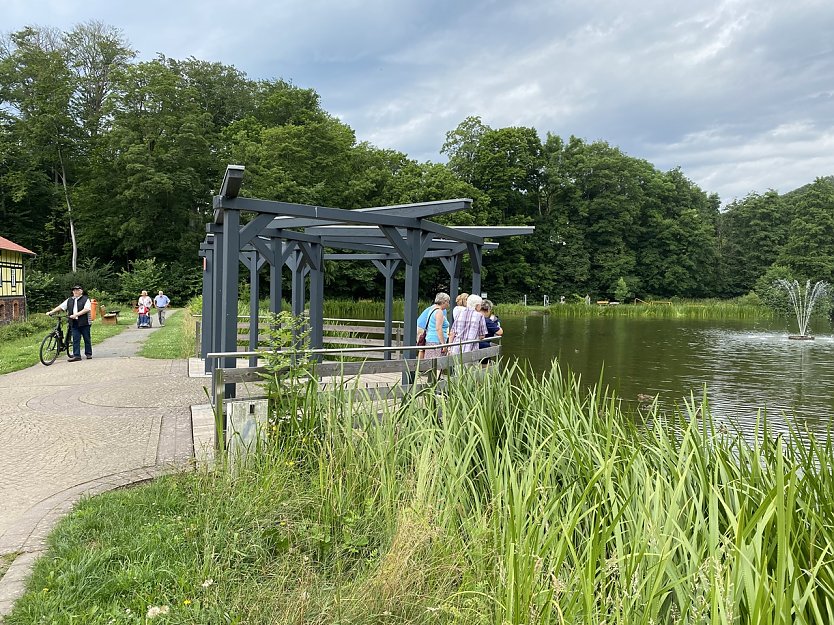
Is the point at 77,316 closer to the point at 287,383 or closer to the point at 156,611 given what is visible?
the point at 287,383

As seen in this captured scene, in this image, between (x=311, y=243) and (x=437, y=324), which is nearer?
(x=437, y=324)

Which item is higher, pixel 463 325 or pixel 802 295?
pixel 802 295

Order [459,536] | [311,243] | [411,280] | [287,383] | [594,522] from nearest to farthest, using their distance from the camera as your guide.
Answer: [594,522], [459,536], [287,383], [411,280], [311,243]

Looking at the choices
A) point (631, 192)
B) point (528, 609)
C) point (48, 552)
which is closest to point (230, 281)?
point (48, 552)

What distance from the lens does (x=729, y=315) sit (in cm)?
4181

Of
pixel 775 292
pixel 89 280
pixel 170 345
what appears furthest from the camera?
pixel 775 292

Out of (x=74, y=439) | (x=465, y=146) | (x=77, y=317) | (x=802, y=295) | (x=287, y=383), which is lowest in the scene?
(x=74, y=439)

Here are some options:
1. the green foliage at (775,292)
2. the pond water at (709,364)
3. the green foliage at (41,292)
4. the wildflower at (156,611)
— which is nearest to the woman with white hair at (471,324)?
the pond water at (709,364)

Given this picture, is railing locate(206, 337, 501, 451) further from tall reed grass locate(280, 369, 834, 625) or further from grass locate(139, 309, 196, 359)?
grass locate(139, 309, 196, 359)

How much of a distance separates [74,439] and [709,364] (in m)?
15.5

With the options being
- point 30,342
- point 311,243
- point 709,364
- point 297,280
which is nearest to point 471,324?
point 311,243

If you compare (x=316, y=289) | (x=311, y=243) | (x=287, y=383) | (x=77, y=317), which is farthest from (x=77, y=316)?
(x=287, y=383)

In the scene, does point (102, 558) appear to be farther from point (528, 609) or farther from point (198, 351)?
point (198, 351)

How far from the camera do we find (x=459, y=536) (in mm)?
3189
